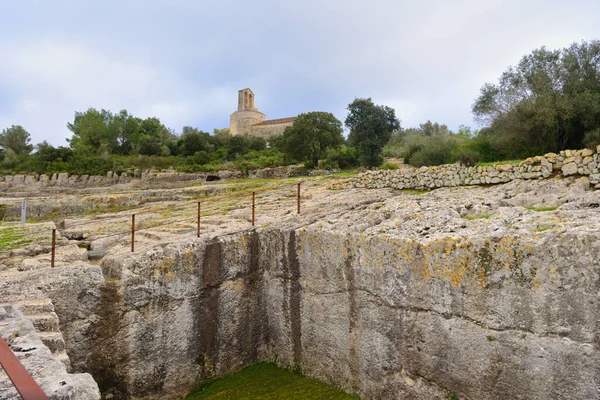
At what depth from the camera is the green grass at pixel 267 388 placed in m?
7.50

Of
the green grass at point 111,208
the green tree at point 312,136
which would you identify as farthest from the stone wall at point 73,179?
the green grass at point 111,208

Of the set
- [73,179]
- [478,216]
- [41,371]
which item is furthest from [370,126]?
[41,371]

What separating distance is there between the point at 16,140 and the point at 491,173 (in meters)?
62.6

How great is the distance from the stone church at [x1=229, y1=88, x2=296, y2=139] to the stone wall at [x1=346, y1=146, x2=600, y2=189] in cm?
7329

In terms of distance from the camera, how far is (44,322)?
5316 millimetres

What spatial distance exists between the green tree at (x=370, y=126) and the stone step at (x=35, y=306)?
24193 millimetres

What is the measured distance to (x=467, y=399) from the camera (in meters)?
5.87

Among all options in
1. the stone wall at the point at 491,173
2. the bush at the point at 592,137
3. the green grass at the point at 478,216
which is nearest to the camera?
the green grass at the point at 478,216

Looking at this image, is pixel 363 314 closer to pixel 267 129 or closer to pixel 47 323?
pixel 47 323

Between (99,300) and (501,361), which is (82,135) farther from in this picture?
(501,361)

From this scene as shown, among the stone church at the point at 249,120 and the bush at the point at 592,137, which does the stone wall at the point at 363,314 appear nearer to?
the bush at the point at 592,137

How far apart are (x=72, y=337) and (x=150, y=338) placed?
50.8 inches

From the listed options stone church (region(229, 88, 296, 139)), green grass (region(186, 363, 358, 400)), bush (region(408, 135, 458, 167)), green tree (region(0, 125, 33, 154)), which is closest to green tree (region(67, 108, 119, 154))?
green tree (region(0, 125, 33, 154))

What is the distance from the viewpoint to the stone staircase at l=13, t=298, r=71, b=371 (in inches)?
189
